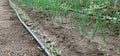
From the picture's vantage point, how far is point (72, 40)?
Answer: 543 cm

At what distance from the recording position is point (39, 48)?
16.9 ft

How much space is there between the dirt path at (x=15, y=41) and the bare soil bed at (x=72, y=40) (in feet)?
1.11

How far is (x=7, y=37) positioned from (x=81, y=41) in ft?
6.08

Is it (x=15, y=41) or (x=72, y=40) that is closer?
(x=72, y=40)

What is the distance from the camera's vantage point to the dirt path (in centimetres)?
503

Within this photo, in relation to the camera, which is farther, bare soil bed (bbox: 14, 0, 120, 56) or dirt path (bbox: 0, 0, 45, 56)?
dirt path (bbox: 0, 0, 45, 56)

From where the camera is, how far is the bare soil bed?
15.4 feet

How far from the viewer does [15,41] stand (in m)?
5.84

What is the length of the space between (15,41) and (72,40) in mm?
1280

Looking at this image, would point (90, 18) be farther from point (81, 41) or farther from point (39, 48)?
point (39, 48)

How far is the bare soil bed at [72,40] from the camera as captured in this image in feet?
15.4

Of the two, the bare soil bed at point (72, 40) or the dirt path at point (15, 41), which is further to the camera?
the dirt path at point (15, 41)

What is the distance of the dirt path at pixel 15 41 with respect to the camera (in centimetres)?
503

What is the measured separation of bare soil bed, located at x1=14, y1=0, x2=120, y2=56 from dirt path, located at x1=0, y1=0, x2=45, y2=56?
34 centimetres
